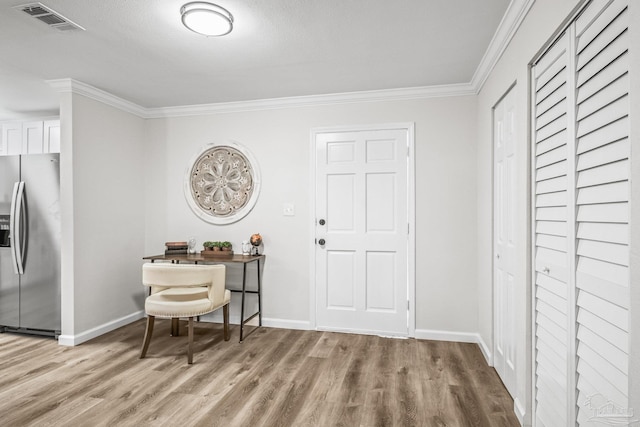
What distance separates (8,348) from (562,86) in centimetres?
463

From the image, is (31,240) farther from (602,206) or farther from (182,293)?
(602,206)

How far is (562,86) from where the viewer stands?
65.3 inches

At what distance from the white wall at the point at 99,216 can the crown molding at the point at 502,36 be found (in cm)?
359

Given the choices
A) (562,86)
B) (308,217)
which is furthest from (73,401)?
(562,86)

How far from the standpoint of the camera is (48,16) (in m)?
2.22

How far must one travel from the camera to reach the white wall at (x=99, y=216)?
3.40m

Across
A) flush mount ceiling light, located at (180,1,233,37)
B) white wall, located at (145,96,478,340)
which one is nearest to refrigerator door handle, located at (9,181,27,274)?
white wall, located at (145,96,478,340)

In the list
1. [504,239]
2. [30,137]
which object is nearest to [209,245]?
[30,137]

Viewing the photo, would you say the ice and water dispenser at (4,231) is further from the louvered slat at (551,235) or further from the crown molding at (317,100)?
the louvered slat at (551,235)

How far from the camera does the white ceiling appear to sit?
2.17 meters

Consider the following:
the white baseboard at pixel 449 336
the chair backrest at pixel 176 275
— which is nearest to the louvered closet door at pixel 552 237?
the white baseboard at pixel 449 336

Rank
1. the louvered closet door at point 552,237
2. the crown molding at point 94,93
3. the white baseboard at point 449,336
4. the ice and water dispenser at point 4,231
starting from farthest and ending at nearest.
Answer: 1. the ice and water dispenser at point 4,231
2. the white baseboard at point 449,336
3. the crown molding at point 94,93
4. the louvered closet door at point 552,237

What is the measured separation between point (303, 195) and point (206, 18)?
202cm

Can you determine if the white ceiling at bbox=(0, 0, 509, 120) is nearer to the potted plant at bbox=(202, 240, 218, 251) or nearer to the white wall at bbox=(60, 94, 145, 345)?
the white wall at bbox=(60, 94, 145, 345)
